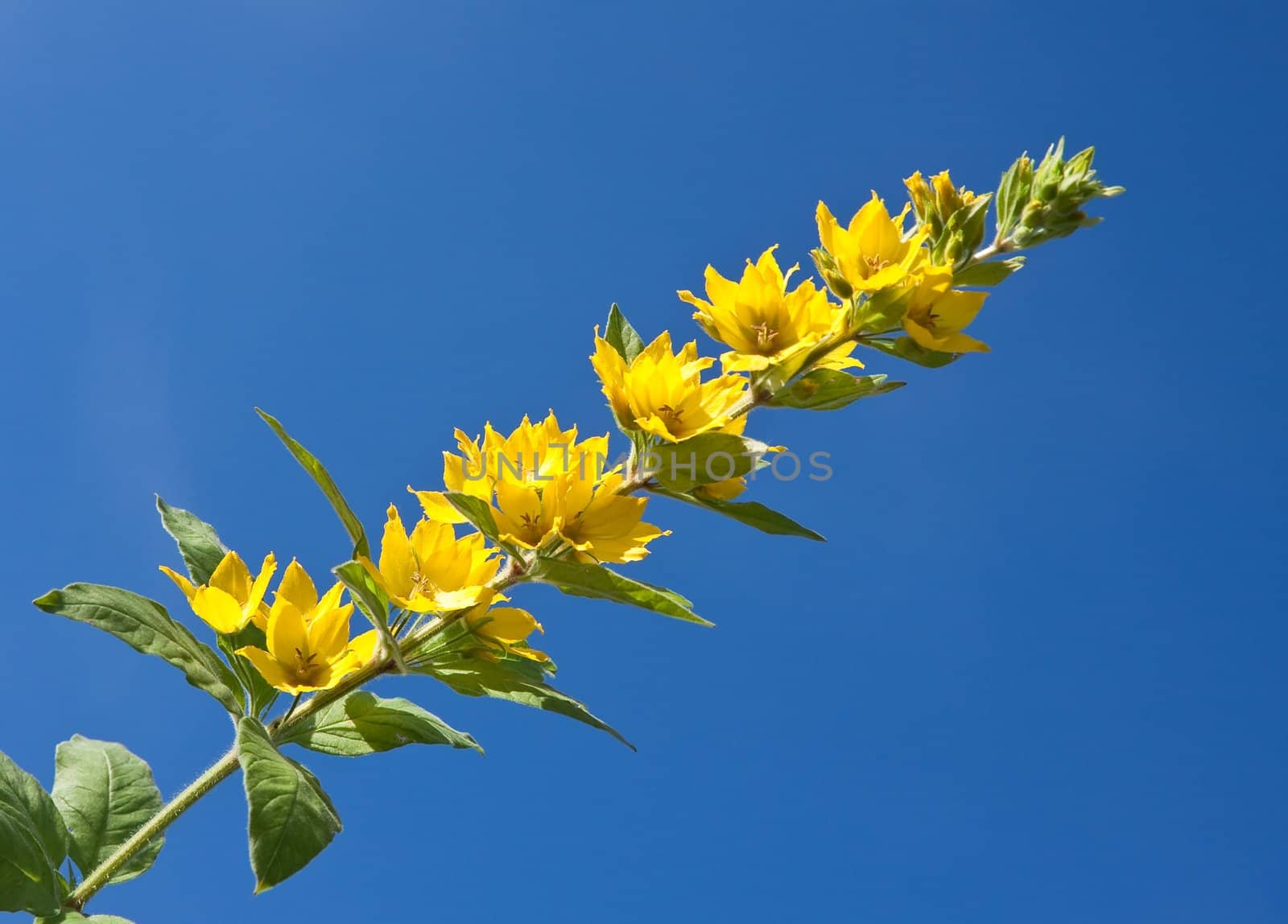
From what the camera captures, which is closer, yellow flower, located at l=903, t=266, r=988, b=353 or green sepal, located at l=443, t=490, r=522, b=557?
green sepal, located at l=443, t=490, r=522, b=557

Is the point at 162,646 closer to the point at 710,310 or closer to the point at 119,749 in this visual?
the point at 119,749

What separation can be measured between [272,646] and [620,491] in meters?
0.83

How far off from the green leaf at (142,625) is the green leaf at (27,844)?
0.44m

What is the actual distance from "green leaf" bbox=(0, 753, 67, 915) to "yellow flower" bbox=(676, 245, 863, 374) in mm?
1838

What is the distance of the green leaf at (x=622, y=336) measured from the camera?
2.52 metres

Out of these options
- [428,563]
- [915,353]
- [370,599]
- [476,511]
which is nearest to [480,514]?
[476,511]

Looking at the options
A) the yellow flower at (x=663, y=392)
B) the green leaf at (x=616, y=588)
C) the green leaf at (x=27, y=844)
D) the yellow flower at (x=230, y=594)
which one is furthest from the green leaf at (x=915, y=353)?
the green leaf at (x=27, y=844)

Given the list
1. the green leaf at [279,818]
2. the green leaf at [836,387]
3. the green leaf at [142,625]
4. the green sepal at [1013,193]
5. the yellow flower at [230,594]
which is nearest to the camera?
the green leaf at [279,818]

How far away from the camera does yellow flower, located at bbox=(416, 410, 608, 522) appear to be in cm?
227

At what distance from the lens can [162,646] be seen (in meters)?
2.14

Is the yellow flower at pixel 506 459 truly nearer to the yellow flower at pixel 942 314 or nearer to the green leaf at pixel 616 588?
the green leaf at pixel 616 588

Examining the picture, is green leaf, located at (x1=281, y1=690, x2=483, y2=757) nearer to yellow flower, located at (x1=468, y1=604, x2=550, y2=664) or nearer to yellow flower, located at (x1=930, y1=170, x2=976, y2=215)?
yellow flower, located at (x1=468, y1=604, x2=550, y2=664)

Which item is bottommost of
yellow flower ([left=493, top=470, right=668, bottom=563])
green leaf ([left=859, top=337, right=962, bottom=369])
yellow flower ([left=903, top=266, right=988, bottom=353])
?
yellow flower ([left=493, top=470, right=668, bottom=563])

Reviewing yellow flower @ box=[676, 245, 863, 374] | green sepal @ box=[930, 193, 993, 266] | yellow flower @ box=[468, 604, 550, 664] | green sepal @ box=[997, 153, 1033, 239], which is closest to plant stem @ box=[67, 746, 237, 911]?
yellow flower @ box=[468, 604, 550, 664]
